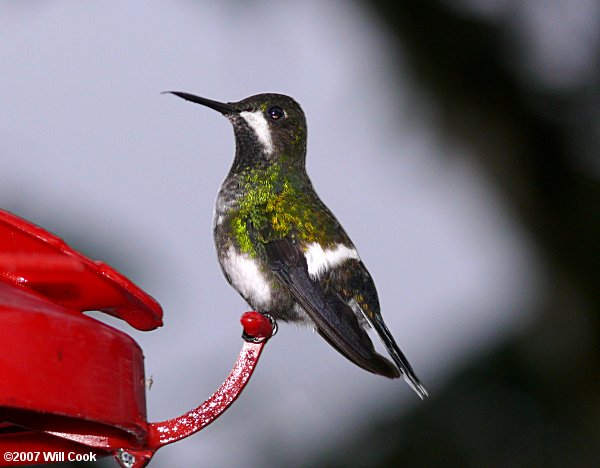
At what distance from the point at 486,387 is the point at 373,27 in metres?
2.07

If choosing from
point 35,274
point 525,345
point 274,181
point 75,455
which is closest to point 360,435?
point 525,345

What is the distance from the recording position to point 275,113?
510 centimetres

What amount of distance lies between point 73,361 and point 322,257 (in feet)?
7.23

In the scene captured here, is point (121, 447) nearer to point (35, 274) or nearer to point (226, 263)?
point (35, 274)

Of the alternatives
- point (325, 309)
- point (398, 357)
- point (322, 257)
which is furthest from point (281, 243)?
point (398, 357)

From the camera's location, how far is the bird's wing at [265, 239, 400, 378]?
3863 millimetres

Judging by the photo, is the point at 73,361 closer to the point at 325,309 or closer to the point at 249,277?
the point at 325,309

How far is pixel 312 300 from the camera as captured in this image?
4363 mm

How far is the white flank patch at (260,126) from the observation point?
5.03 meters

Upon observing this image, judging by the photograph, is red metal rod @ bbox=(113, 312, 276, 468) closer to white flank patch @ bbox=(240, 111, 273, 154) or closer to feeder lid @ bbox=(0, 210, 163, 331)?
feeder lid @ bbox=(0, 210, 163, 331)
